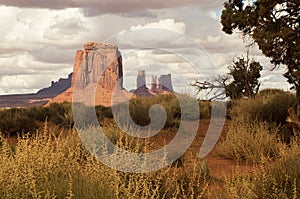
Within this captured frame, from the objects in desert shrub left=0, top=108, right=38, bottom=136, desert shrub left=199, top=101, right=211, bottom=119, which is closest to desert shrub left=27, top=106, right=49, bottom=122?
desert shrub left=0, top=108, right=38, bottom=136

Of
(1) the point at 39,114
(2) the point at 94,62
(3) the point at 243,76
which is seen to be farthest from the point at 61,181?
(2) the point at 94,62

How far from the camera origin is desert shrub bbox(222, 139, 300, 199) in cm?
707

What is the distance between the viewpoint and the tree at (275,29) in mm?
13398

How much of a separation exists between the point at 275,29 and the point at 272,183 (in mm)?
7038

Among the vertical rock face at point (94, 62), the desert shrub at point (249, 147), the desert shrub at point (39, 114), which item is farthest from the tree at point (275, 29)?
the vertical rock face at point (94, 62)

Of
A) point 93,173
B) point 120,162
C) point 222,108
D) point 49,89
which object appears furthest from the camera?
point 49,89

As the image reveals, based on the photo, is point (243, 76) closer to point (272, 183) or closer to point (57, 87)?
point (272, 183)

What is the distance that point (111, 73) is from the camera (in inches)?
3538

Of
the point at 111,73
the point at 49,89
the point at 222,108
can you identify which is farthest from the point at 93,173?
the point at 49,89

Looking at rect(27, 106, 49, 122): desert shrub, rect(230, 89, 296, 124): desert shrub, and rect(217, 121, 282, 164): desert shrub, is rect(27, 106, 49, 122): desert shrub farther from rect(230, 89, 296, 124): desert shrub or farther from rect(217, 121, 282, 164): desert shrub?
rect(217, 121, 282, 164): desert shrub

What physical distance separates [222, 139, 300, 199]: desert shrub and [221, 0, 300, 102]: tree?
5333 mm

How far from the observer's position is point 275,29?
45.0 ft

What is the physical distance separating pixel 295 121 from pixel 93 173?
8717 millimetres

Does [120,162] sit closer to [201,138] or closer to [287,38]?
[287,38]
